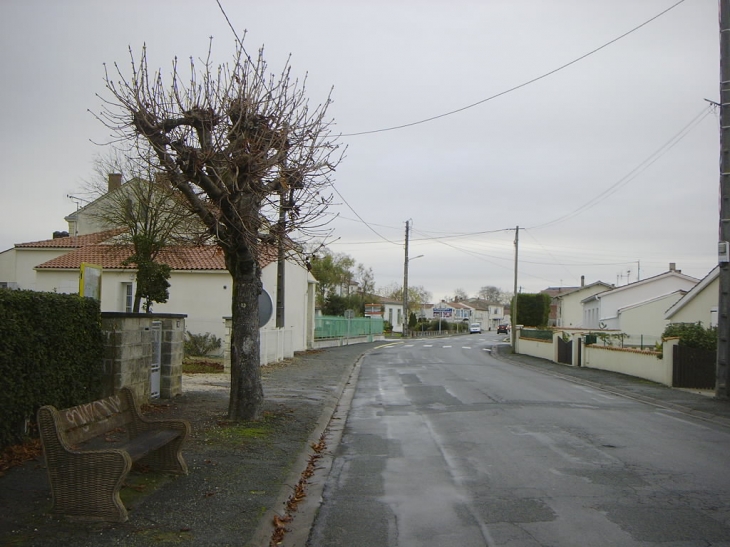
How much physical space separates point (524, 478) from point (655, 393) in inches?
464

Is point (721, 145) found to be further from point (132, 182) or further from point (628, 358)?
point (132, 182)

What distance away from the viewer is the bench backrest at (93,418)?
5.79 meters

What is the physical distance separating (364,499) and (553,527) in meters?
1.92

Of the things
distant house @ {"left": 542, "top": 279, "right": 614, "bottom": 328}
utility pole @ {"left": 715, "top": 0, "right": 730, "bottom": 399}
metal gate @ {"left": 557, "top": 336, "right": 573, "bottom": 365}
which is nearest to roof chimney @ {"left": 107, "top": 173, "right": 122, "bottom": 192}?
metal gate @ {"left": 557, "top": 336, "right": 573, "bottom": 365}

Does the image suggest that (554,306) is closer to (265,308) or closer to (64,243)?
(64,243)

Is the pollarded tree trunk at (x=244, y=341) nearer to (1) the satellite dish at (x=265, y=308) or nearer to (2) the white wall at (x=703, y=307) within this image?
(1) the satellite dish at (x=265, y=308)

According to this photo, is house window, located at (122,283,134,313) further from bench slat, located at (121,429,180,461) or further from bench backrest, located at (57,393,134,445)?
bench slat, located at (121,429,180,461)

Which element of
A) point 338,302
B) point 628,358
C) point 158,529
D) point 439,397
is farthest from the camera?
point 338,302

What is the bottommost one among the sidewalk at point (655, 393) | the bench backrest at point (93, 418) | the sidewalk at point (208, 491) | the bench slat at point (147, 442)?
the sidewalk at point (655, 393)

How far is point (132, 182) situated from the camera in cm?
2736

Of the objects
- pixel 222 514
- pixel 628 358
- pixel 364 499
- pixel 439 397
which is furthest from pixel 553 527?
pixel 628 358

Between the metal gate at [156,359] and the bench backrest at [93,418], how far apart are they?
5.23 metres

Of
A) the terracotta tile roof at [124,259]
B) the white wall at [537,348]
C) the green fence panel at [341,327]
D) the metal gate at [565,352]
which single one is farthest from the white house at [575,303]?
the terracotta tile roof at [124,259]

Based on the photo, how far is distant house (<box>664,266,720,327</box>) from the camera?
3047 centimetres
